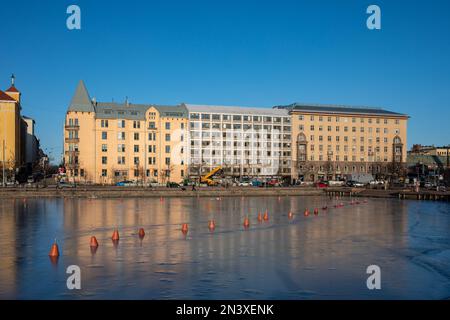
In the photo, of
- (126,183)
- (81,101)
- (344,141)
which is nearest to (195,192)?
(126,183)

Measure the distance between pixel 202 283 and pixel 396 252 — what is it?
12370 millimetres

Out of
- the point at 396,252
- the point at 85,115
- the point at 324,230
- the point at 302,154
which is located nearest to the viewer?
the point at 396,252

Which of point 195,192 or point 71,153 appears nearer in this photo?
point 195,192

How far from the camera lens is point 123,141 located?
10725cm

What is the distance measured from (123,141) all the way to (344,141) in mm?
57078

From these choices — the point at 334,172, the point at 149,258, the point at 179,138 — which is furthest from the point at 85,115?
the point at 149,258

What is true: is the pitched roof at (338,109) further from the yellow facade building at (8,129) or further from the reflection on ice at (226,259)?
the reflection on ice at (226,259)

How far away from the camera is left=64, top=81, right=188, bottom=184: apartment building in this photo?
10306cm

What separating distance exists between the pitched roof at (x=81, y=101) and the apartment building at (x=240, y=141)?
2346cm

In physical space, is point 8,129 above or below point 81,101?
below

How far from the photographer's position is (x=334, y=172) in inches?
4877

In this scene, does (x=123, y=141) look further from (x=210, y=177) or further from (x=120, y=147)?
(x=210, y=177)

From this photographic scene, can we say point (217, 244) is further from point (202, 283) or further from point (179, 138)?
point (179, 138)
